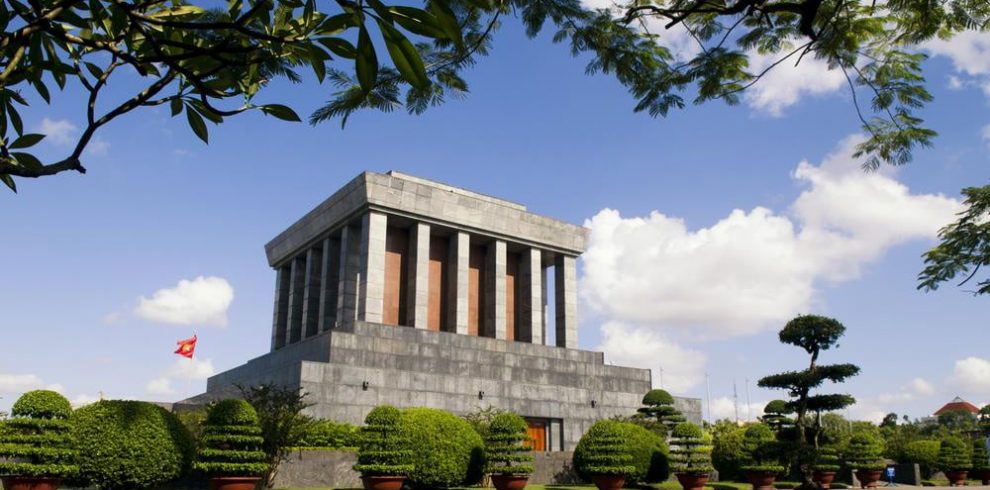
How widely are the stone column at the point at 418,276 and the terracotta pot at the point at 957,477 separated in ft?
84.9

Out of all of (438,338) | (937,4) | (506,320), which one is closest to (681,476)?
(438,338)

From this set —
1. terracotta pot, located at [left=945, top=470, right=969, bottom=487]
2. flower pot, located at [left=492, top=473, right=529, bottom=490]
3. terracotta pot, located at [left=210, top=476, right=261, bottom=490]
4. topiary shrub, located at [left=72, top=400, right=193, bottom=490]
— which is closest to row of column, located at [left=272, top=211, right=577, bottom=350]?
flower pot, located at [left=492, top=473, right=529, bottom=490]

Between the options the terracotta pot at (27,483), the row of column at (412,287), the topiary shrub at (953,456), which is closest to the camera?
the terracotta pot at (27,483)

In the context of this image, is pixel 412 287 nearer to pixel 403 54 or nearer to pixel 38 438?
pixel 38 438

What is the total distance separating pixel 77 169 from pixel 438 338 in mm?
28922

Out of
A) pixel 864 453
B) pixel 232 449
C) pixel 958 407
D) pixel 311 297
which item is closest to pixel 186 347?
pixel 311 297

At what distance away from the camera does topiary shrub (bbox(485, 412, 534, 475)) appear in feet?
68.6

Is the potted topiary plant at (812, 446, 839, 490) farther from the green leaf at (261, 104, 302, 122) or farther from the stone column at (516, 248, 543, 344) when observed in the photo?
the green leaf at (261, 104, 302, 122)

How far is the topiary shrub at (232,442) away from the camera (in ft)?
55.3

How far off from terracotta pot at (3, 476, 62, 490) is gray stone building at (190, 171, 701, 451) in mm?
11259

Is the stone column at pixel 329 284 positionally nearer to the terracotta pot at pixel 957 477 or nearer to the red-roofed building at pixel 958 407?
the terracotta pot at pixel 957 477

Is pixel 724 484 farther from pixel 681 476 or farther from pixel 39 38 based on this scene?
pixel 39 38

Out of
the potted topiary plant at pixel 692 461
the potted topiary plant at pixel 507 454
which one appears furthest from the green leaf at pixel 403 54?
the potted topiary plant at pixel 692 461

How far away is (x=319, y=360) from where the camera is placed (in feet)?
94.5
